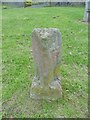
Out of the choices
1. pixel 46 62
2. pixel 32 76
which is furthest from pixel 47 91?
pixel 32 76

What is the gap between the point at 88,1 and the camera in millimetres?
9258

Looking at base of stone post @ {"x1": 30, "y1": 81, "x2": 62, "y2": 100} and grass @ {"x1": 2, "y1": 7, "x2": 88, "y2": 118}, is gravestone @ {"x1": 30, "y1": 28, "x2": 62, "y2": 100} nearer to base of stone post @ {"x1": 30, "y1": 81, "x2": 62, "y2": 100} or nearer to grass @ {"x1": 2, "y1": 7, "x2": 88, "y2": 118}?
base of stone post @ {"x1": 30, "y1": 81, "x2": 62, "y2": 100}

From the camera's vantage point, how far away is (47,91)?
382 cm

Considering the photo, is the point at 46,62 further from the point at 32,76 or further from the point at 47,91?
the point at 32,76

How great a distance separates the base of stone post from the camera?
380 cm

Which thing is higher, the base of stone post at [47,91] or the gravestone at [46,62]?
the gravestone at [46,62]

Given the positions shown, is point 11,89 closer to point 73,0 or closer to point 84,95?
point 84,95

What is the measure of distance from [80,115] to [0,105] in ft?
3.73

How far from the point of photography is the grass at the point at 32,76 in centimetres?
367

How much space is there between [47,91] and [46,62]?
1.48 feet

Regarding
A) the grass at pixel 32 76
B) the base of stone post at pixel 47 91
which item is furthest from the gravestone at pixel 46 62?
the grass at pixel 32 76

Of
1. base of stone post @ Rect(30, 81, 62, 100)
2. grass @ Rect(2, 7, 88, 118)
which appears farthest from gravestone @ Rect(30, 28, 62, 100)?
grass @ Rect(2, 7, 88, 118)

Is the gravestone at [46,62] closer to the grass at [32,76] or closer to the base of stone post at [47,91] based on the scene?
the base of stone post at [47,91]

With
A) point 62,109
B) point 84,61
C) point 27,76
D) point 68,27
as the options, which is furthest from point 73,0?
point 62,109
